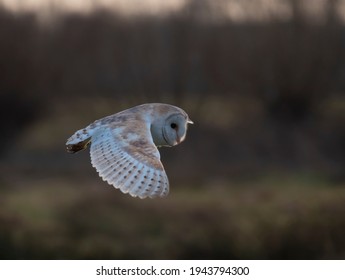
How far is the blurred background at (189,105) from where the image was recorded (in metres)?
7.56

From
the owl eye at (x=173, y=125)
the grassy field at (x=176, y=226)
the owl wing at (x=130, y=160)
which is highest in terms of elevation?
the owl eye at (x=173, y=125)

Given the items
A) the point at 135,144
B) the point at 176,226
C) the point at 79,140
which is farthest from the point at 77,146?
the point at 176,226

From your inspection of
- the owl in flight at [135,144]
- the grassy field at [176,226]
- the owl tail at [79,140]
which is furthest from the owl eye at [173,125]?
the grassy field at [176,226]

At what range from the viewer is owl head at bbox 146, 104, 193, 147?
2.11 metres

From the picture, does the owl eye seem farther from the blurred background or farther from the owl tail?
the blurred background

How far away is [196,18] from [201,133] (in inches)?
49.5

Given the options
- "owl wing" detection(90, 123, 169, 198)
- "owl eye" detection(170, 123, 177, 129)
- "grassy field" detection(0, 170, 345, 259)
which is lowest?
"grassy field" detection(0, 170, 345, 259)

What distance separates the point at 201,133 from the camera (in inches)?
330

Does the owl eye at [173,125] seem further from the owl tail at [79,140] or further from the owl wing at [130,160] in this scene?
the owl tail at [79,140]

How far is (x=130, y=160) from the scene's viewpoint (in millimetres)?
2016

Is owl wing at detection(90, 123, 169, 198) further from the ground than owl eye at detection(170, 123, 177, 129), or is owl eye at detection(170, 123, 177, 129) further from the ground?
owl eye at detection(170, 123, 177, 129)

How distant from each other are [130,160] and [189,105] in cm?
609

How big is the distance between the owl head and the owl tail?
185 millimetres

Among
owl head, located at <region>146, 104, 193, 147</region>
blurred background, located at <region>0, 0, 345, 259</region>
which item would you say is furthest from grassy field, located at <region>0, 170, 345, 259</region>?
owl head, located at <region>146, 104, 193, 147</region>
